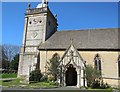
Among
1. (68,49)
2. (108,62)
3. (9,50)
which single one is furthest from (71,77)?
(9,50)

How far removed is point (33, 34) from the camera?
35.1m

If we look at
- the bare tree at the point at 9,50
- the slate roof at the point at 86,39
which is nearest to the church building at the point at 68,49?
the slate roof at the point at 86,39

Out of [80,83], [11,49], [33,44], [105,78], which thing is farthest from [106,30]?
[11,49]

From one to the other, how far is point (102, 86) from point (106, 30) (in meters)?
11.6

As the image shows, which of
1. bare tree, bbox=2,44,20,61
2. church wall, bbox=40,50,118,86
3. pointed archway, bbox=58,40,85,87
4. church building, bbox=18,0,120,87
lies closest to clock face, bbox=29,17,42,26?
church building, bbox=18,0,120,87

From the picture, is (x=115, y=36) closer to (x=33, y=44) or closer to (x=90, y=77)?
(x=90, y=77)

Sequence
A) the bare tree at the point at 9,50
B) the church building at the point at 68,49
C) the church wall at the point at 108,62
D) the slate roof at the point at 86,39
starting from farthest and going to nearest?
the bare tree at the point at 9,50
the slate roof at the point at 86,39
the church building at the point at 68,49
the church wall at the point at 108,62

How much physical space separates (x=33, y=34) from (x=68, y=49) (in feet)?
33.0

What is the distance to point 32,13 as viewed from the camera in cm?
3641

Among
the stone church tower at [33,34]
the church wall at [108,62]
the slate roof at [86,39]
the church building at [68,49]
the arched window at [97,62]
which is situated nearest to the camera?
the church wall at [108,62]

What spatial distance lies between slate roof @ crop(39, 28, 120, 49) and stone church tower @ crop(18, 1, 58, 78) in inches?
68.5

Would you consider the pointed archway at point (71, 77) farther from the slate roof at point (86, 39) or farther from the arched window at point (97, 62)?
the slate roof at point (86, 39)

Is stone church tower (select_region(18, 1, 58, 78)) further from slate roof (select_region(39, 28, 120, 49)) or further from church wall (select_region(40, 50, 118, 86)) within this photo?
church wall (select_region(40, 50, 118, 86))

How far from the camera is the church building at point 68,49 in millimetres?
27438
